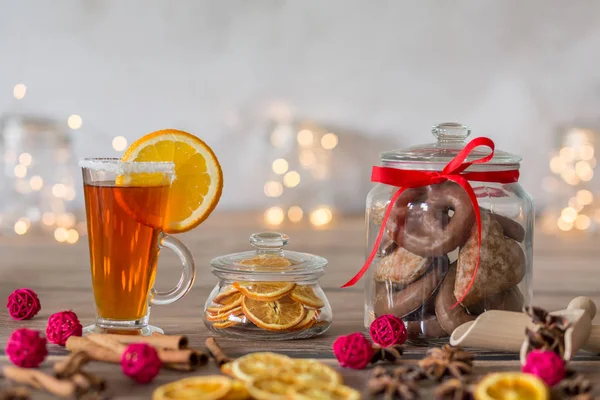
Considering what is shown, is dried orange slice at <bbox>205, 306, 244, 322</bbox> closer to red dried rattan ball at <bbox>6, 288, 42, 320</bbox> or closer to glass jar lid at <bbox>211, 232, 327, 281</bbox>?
glass jar lid at <bbox>211, 232, 327, 281</bbox>

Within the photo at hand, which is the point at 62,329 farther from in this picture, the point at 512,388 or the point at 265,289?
the point at 512,388

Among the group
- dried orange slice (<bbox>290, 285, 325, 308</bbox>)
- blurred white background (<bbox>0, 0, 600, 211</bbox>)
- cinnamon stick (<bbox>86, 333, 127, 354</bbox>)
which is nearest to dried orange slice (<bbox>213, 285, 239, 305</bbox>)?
dried orange slice (<bbox>290, 285, 325, 308</bbox>)

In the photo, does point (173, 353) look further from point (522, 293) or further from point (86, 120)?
point (86, 120)

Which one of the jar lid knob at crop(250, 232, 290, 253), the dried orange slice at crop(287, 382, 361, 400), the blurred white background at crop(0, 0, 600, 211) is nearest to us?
the dried orange slice at crop(287, 382, 361, 400)

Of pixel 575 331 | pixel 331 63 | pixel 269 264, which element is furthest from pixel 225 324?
pixel 331 63

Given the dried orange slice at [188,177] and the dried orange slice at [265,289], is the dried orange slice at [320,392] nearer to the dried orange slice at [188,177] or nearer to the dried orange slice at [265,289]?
the dried orange slice at [265,289]
